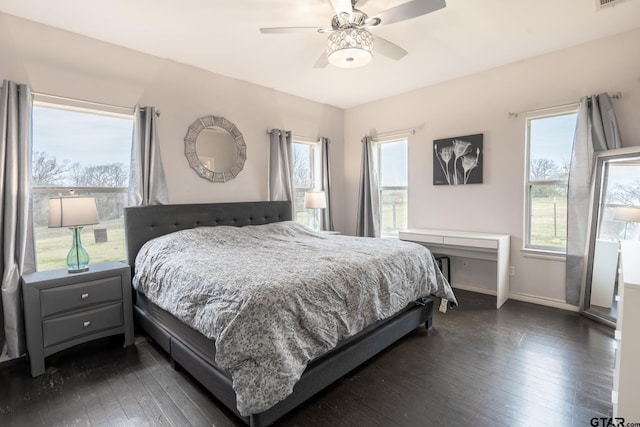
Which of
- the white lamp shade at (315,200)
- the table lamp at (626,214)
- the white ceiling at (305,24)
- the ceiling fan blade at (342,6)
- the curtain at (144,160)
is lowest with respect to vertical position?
the table lamp at (626,214)

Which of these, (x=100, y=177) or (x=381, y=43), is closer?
(x=381, y=43)

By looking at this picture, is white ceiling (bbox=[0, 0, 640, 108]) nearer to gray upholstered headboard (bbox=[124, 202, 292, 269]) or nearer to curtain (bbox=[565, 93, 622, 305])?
curtain (bbox=[565, 93, 622, 305])

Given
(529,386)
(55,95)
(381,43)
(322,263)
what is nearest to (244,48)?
(381,43)

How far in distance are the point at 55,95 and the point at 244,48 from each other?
1755 mm

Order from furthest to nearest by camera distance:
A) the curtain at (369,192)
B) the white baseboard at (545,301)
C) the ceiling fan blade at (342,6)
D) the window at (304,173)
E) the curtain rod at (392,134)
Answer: the curtain at (369,192)
the window at (304,173)
the curtain rod at (392,134)
the white baseboard at (545,301)
the ceiling fan blade at (342,6)

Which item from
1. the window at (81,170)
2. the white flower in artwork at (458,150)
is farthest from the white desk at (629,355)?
the window at (81,170)

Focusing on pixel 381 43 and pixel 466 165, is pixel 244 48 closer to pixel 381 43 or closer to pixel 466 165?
pixel 381 43

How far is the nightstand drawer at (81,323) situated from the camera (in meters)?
2.35

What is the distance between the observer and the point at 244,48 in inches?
125

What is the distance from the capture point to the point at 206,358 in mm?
1924

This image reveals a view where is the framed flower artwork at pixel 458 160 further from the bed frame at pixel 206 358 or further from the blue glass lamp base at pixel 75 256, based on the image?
the blue glass lamp base at pixel 75 256

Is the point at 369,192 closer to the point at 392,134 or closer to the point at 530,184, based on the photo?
the point at 392,134

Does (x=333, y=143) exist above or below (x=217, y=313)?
above

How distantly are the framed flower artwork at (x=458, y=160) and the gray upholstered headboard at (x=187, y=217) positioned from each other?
86.7 inches
